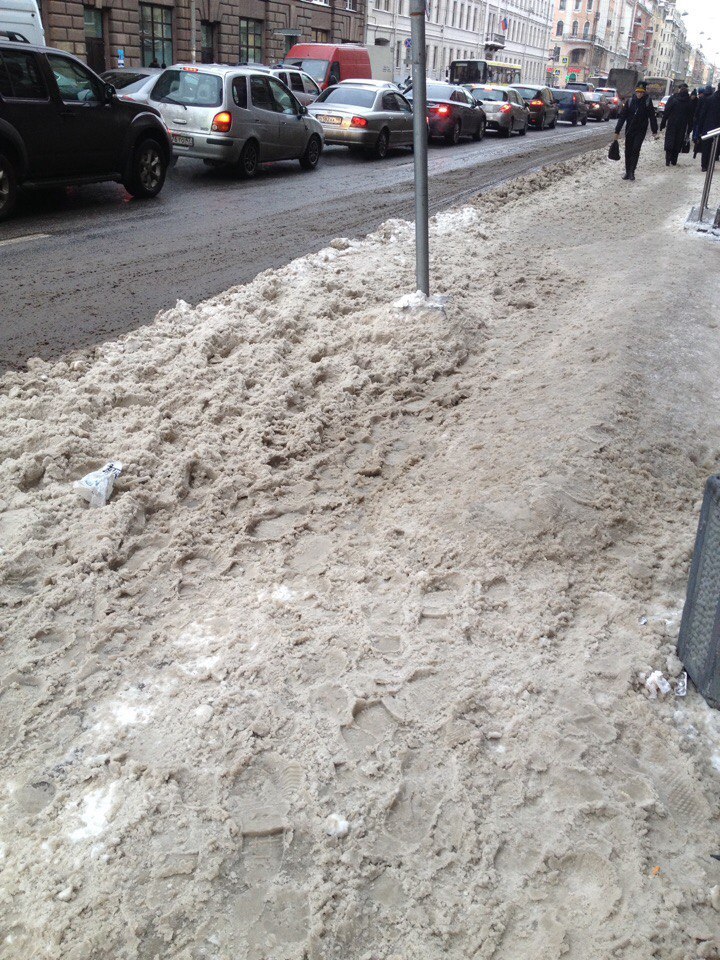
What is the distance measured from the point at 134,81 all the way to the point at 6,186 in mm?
8829

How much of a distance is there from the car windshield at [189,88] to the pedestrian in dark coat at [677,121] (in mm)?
9524

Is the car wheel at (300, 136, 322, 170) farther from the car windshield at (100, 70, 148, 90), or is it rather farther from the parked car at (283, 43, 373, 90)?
the parked car at (283, 43, 373, 90)

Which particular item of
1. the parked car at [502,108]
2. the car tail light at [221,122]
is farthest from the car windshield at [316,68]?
the car tail light at [221,122]

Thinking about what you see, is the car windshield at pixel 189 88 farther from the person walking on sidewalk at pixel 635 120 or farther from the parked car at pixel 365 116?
the person walking on sidewalk at pixel 635 120

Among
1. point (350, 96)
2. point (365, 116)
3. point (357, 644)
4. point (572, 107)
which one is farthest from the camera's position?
point (572, 107)

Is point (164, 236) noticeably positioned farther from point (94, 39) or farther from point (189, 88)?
point (94, 39)

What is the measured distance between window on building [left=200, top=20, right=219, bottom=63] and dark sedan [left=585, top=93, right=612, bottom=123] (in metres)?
22.2

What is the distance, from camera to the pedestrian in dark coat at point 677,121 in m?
17.8

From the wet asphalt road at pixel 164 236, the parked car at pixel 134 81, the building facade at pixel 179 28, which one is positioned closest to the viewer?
the wet asphalt road at pixel 164 236

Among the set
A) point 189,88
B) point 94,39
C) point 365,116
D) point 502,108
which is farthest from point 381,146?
point 94,39

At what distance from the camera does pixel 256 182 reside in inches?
581

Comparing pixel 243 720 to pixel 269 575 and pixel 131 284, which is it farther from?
pixel 131 284

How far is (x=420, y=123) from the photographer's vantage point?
6.34 m

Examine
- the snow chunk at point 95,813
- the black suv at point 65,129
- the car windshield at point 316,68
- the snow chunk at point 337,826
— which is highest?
the car windshield at point 316,68
